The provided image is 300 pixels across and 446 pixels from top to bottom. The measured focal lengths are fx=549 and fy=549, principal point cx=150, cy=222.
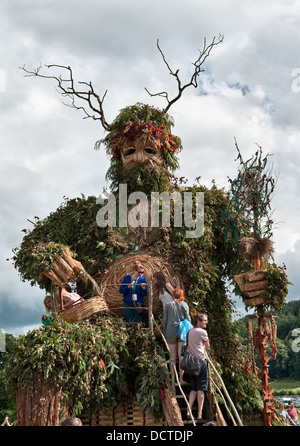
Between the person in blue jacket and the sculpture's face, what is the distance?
2770mm

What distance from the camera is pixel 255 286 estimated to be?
9.52m

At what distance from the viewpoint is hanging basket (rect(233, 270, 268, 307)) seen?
31.1 feet

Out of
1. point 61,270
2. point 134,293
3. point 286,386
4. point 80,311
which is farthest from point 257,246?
point 286,386

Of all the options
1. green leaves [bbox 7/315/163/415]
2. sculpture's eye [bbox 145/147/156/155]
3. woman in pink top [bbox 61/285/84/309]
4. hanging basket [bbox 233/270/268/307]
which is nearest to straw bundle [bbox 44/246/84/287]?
woman in pink top [bbox 61/285/84/309]

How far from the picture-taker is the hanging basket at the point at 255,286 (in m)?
9.48

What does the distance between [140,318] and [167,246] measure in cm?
167

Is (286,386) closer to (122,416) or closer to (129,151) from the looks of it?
(129,151)

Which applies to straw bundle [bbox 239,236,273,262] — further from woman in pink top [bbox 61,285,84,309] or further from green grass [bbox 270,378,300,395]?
green grass [bbox 270,378,300,395]

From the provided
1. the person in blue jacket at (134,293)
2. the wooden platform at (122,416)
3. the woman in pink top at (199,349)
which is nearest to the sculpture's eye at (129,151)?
the person in blue jacket at (134,293)

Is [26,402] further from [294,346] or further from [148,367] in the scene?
[294,346]

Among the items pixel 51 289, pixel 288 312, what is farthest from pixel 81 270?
pixel 288 312

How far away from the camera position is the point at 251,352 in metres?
10.2

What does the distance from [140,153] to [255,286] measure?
13.2ft

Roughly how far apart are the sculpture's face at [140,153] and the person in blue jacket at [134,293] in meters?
2.77
